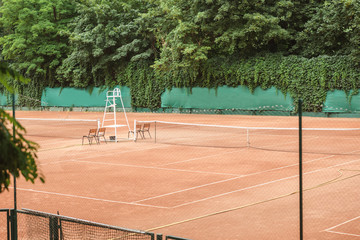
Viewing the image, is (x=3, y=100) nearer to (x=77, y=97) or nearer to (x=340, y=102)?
(x=77, y=97)

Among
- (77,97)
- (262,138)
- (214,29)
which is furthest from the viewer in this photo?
(77,97)

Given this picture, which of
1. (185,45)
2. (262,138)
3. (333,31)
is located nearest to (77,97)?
(185,45)

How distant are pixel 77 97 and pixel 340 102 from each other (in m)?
25.6

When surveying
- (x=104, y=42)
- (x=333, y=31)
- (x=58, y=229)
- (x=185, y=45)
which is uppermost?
(x=104, y=42)

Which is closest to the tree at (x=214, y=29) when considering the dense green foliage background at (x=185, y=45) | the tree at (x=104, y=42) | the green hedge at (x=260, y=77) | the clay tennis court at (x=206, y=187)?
the dense green foliage background at (x=185, y=45)

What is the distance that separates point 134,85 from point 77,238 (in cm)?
3863

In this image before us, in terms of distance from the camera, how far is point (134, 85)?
46.1 m

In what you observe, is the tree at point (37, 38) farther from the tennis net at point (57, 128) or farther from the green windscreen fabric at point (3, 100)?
the tennis net at point (57, 128)

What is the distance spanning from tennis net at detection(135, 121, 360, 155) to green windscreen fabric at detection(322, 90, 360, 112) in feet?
28.6

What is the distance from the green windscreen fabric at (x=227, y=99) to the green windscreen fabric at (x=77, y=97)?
15.3 ft

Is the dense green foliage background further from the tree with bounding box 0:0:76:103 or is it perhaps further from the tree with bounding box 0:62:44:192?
the tree with bounding box 0:62:44:192

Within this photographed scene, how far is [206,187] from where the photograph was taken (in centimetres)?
1313

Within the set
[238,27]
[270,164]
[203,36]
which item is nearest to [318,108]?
[238,27]

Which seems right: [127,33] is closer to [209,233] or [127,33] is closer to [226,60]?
[226,60]
